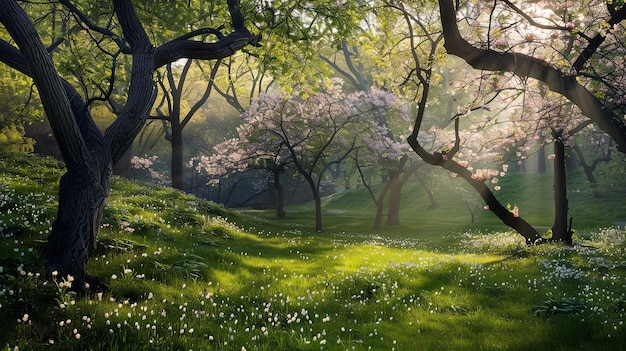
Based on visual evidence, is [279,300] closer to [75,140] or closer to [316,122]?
[75,140]

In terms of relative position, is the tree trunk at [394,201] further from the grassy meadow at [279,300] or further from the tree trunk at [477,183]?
the grassy meadow at [279,300]

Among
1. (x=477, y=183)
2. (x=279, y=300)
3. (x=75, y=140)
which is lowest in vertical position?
(x=279, y=300)

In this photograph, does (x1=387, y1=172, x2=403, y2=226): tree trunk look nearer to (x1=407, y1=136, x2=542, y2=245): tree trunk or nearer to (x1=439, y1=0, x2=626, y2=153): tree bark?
(x1=407, y1=136, x2=542, y2=245): tree trunk

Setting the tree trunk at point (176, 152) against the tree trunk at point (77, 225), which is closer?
the tree trunk at point (77, 225)

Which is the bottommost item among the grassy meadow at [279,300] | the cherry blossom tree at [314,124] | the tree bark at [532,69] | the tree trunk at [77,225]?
the grassy meadow at [279,300]

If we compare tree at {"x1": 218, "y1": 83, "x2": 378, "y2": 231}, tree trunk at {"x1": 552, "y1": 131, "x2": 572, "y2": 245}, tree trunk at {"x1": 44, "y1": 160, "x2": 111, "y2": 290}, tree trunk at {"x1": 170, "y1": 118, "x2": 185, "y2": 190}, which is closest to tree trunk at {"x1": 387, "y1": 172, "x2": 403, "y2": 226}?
tree at {"x1": 218, "y1": 83, "x2": 378, "y2": 231}

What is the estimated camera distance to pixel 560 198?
69.9ft

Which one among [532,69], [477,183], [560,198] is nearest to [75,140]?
[532,69]

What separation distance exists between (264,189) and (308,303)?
69.4 meters

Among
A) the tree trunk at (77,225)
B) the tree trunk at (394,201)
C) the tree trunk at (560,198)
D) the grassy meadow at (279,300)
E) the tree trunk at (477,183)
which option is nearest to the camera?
the grassy meadow at (279,300)

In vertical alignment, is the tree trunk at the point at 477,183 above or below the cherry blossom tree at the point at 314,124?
below

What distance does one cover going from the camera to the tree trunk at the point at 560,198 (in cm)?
2028

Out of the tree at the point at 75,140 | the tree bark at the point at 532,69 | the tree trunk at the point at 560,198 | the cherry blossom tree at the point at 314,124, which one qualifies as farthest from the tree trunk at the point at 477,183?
the cherry blossom tree at the point at 314,124

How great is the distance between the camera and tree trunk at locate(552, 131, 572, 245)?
2028 cm
